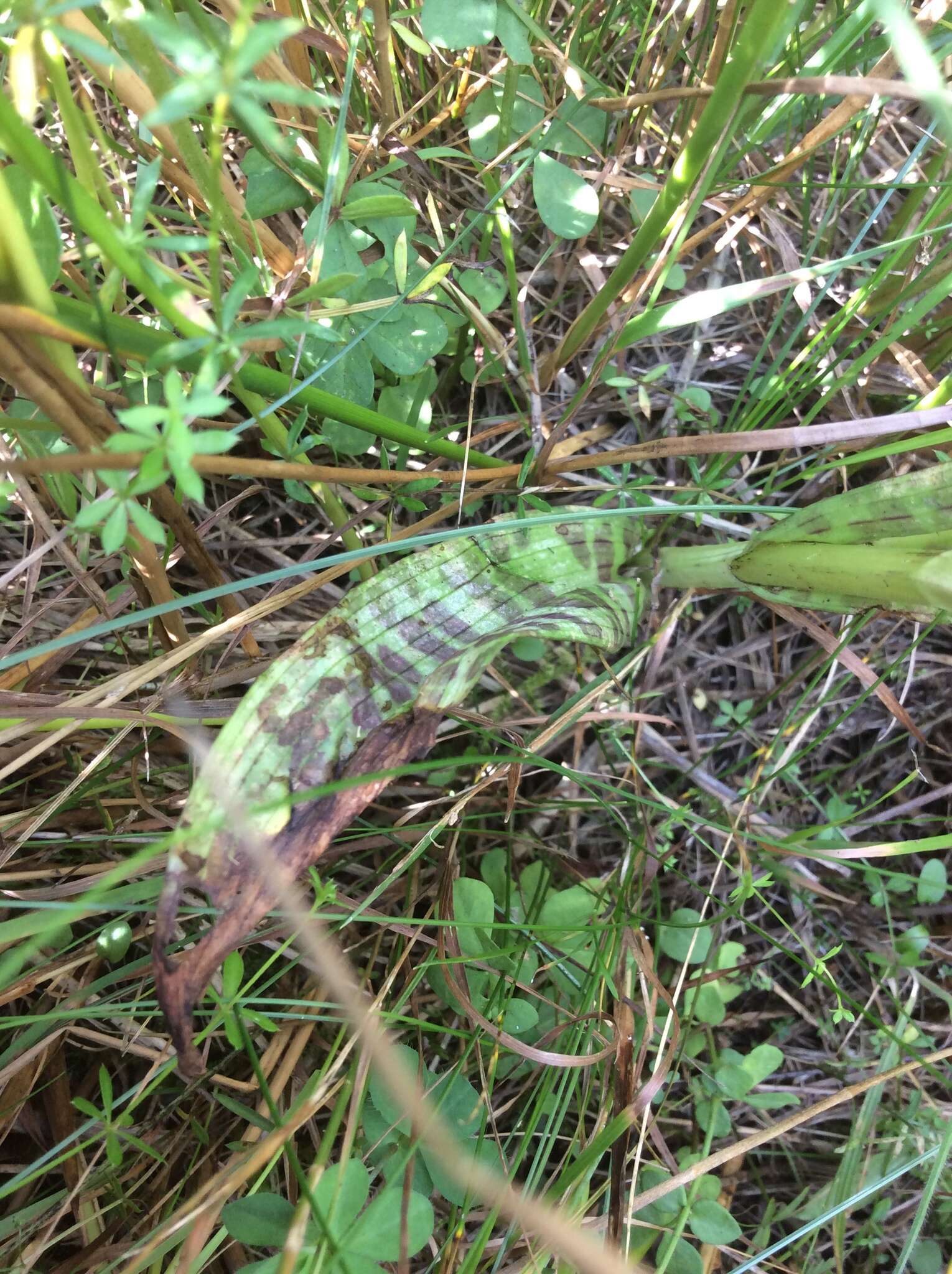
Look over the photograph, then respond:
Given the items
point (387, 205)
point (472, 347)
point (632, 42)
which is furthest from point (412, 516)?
point (632, 42)

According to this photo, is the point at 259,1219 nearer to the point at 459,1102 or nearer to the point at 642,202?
the point at 459,1102

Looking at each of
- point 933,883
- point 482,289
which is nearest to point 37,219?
point 482,289

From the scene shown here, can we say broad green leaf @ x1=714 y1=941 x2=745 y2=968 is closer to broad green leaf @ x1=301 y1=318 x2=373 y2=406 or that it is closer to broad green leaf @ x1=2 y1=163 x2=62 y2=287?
broad green leaf @ x1=301 y1=318 x2=373 y2=406

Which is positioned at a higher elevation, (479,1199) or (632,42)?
(632,42)

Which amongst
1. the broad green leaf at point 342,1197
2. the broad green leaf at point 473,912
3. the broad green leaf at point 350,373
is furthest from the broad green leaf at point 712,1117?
the broad green leaf at point 350,373

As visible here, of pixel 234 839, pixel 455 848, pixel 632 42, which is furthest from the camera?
pixel 632 42

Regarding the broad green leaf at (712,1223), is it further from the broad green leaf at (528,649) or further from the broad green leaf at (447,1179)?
the broad green leaf at (528,649)

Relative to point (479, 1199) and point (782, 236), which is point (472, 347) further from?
point (479, 1199)
